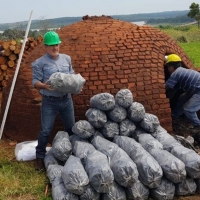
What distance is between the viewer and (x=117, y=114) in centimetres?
497

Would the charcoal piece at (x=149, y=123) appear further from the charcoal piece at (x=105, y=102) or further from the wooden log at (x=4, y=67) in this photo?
the wooden log at (x=4, y=67)

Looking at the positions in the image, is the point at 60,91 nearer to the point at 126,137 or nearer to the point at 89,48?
the point at 126,137

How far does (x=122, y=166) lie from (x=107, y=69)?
2.19 meters

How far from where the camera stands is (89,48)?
610 centimetres

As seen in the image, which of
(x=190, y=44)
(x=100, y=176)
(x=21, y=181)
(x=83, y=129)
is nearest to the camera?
(x=100, y=176)

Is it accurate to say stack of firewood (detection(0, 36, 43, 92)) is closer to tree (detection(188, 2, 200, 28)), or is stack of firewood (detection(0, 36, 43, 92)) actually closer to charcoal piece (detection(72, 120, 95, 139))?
charcoal piece (detection(72, 120, 95, 139))

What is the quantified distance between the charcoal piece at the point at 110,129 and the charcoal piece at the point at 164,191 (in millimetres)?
987

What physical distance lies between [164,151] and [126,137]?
1.94 feet

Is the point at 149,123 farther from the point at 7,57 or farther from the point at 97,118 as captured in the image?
the point at 7,57

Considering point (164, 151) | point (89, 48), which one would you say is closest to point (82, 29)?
point (89, 48)

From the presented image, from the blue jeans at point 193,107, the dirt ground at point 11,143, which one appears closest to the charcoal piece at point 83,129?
the dirt ground at point 11,143

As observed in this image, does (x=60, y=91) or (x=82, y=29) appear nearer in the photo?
(x=60, y=91)

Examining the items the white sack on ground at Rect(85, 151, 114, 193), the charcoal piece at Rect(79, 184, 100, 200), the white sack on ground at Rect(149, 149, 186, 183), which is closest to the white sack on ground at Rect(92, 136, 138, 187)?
the white sack on ground at Rect(85, 151, 114, 193)

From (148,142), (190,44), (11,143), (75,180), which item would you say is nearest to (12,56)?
(11,143)
